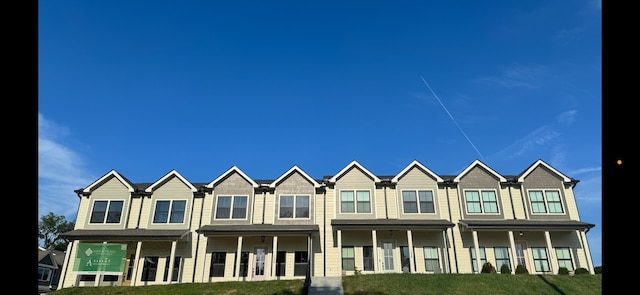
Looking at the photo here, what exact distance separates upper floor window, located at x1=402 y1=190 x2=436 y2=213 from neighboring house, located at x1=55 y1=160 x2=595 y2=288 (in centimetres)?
7

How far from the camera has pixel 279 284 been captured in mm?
20344

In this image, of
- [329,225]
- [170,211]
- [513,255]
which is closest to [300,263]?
[329,225]

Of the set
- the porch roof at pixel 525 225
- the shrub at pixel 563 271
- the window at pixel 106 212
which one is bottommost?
the shrub at pixel 563 271

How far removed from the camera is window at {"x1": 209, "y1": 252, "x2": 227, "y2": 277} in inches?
955

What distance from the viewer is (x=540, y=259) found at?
24406 millimetres

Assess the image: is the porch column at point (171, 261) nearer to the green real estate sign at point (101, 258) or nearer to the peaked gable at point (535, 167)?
the green real estate sign at point (101, 258)

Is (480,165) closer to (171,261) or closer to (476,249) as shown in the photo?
(476,249)

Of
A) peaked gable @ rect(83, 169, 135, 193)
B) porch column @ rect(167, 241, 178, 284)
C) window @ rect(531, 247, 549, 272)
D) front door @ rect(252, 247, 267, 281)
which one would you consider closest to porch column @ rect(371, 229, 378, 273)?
front door @ rect(252, 247, 267, 281)

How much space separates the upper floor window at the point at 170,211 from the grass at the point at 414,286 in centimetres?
538

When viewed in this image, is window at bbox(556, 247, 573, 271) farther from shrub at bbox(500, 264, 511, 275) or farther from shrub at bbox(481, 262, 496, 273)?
shrub at bbox(481, 262, 496, 273)

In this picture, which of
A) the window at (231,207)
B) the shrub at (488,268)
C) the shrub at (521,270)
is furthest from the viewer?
the window at (231,207)

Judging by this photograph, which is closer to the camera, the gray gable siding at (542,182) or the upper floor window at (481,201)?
the upper floor window at (481,201)

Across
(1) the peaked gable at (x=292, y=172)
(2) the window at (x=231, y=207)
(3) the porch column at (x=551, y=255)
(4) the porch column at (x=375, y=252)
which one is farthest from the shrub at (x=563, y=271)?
(2) the window at (x=231, y=207)

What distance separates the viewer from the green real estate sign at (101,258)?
891 inches
